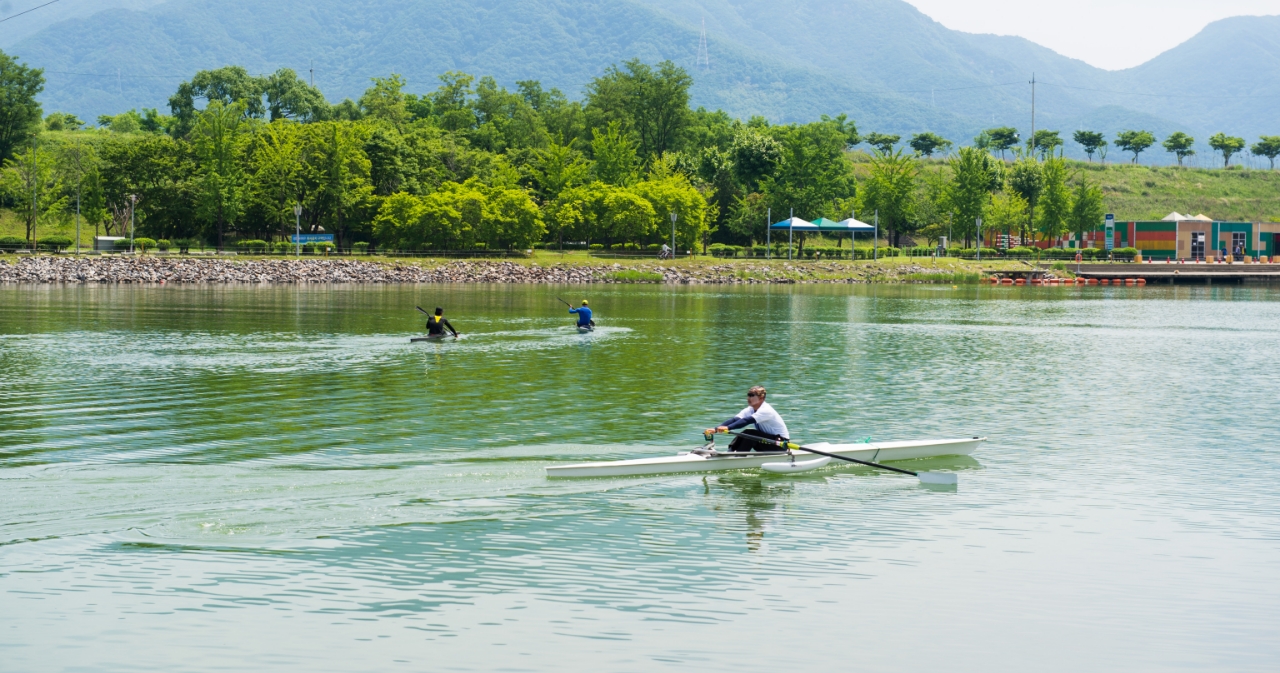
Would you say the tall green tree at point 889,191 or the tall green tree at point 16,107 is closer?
the tall green tree at point 889,191

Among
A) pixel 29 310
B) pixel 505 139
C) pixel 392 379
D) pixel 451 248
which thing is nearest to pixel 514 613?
pixel 392 379

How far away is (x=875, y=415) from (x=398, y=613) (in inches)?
727

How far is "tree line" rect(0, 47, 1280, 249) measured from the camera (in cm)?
11681

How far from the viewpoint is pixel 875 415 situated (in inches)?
1135

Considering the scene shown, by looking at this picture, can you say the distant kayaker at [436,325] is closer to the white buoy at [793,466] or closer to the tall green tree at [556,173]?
the white buoy at [793,466]

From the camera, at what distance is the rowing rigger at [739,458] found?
19641mm

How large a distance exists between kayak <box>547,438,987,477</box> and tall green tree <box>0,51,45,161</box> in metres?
147

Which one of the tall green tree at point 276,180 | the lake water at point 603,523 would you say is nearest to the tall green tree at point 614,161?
the tall green tree at point 276,180

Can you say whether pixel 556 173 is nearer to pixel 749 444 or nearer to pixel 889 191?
pixel 889 191

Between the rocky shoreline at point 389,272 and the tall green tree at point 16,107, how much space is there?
2157 inches

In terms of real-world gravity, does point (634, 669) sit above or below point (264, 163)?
below

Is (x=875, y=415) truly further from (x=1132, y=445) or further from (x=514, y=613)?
(x=514, y=613)

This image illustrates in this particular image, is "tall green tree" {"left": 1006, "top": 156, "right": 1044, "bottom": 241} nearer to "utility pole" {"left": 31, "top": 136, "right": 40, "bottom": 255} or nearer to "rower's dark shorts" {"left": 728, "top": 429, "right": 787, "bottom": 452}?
"utility pole" {"left": 31, "top": 136, "right": 40, "bottom": 255}

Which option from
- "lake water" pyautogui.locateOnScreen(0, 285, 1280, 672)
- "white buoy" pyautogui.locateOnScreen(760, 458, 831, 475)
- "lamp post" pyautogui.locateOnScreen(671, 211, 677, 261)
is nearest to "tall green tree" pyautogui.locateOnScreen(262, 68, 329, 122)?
"lamp post" pyautogui.locateOnScreen(671, 211, 677, 261)
